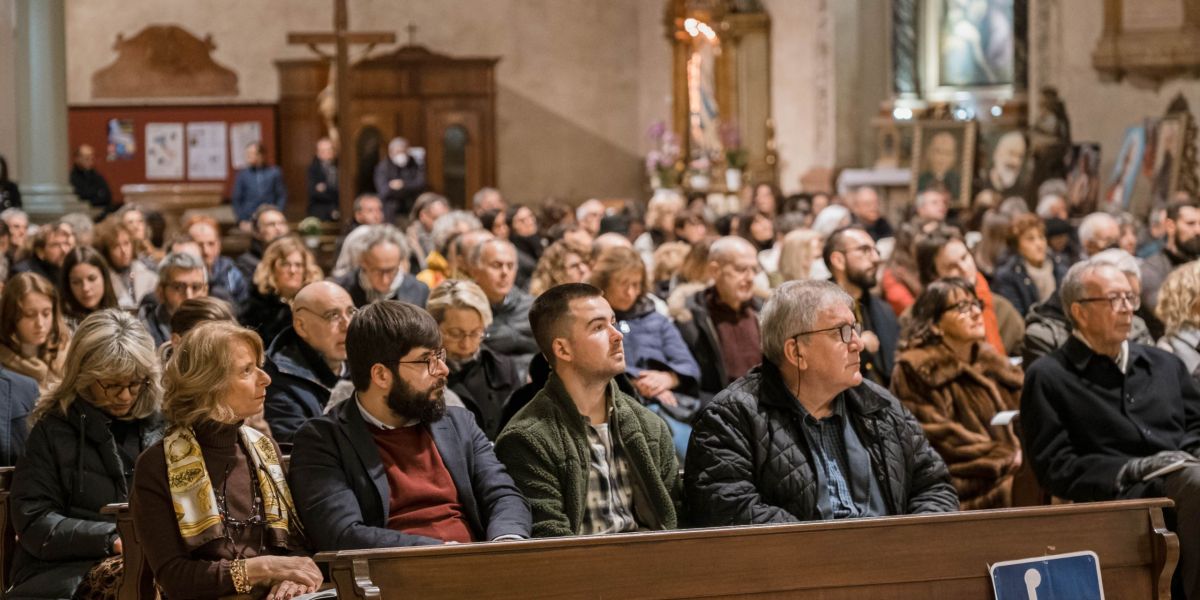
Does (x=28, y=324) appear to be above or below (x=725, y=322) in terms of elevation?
above

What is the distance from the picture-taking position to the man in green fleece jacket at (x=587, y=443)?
448 centimetres

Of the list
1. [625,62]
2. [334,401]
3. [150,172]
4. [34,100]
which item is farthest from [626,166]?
[334,401]

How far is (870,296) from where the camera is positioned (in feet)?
24.4

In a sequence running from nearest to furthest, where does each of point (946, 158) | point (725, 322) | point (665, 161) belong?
point (725, 322)
point (946, 158)
point (665, 161)

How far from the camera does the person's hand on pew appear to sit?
3957mm

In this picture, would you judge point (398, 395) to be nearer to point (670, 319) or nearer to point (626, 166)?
point (670, 319)

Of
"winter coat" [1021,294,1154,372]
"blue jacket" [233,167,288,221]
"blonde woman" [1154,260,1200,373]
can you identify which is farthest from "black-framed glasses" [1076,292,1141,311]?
"blue jacket" [233,167,288,221]

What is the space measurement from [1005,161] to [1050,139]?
0.68 m

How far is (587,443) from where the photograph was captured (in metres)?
4.54

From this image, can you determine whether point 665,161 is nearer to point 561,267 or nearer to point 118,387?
point 561,267

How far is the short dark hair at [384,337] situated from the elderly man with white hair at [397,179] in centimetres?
1401

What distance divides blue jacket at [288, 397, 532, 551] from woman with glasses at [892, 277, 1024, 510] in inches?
86.6

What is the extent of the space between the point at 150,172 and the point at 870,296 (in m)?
14.1

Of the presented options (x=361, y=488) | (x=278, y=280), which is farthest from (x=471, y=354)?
(x=361, y=488)
